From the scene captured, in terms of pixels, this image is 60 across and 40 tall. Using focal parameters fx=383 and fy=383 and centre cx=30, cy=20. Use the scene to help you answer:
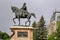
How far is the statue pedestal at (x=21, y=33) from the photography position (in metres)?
32.1

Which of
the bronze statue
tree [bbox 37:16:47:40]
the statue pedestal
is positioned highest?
the bronze statue

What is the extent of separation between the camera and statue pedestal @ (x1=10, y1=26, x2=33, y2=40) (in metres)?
32.1

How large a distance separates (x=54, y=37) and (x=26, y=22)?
30.7 metres

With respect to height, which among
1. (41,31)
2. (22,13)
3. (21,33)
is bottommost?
(41,31)

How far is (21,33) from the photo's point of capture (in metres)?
32.2

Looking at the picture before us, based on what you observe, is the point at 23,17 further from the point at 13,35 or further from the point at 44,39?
the point at 44,39

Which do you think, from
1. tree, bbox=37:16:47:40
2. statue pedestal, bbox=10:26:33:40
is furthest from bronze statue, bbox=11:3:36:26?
tree, bbox=37:16:47:40

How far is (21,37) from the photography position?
3219cm

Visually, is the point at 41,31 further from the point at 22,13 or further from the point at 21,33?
the point at 21,33

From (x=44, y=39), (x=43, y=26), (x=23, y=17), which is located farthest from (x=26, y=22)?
(x=43, y=26)

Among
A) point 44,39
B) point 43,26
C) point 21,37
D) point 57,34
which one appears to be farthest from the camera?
point 43,26

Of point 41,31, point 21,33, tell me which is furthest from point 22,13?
point 41,31

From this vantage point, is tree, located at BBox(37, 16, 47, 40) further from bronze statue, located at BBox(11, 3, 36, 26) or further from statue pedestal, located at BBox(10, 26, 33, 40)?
statue pedestal, located at BBox(10, 26, 33, 40)

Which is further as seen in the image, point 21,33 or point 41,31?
point 41,31
